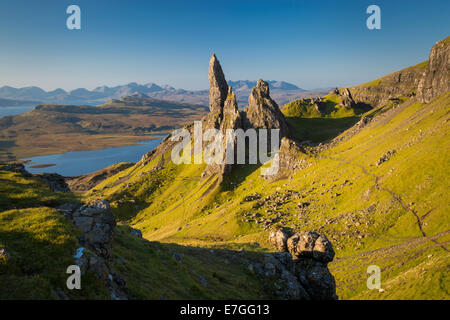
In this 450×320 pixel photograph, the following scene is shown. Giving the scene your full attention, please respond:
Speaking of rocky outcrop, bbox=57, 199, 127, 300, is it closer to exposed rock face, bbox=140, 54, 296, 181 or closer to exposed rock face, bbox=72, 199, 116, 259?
exposed rock face, bbox=72, 199, 116, 259

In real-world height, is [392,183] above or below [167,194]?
above

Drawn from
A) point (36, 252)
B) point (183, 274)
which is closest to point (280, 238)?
point (183, 274)

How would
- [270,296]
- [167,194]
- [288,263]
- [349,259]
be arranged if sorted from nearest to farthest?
[270,296] → [288,263] → [349,259] → [167,194]

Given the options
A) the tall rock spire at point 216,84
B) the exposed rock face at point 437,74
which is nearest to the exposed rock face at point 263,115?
the tall rock spire at point 216,84

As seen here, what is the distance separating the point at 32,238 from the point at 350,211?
6477 centimetres

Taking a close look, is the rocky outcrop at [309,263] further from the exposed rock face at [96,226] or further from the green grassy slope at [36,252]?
the green grassy slope at [36,252]

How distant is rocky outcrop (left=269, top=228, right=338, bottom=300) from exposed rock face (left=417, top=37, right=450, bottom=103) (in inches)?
4716

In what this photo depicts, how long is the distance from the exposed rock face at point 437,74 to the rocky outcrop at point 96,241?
145 metres

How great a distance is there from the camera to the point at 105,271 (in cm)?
1653

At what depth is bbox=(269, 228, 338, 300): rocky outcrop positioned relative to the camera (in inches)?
1230

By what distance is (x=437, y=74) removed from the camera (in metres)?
114

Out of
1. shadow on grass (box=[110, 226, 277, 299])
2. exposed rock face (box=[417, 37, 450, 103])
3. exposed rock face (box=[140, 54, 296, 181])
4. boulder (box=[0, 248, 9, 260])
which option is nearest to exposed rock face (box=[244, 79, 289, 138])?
exposed rock face (box=[140, 54, 296, 181])

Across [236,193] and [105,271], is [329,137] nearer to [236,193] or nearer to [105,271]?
[236,193]

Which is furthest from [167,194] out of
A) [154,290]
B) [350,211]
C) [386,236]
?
[154,290]
